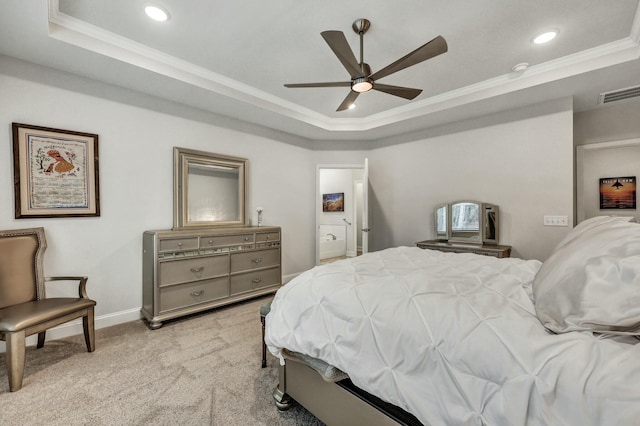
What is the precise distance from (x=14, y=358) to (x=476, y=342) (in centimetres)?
282

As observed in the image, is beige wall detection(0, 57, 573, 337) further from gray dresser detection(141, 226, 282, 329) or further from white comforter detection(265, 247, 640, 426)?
white comforter detection(265, 247, 640, 426)

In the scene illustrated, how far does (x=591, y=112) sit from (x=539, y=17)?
2.33 m

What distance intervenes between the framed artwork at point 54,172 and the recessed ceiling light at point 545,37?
4347mm

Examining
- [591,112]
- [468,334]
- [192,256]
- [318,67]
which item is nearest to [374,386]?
[468,334]

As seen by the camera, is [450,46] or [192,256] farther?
[192,256]

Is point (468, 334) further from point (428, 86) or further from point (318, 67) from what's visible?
point (428, 86)

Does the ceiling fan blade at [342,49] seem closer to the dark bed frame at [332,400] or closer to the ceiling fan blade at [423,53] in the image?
the ceiling fan blade at [423,53]

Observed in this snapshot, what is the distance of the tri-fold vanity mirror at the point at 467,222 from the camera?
3.66 metres

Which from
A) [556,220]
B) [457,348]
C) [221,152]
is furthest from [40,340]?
[556,220]

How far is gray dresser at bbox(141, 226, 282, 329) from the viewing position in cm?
285

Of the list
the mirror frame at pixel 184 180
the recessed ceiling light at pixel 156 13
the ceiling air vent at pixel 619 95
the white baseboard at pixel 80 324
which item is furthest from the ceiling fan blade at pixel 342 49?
the white baseboard at pixel 80 324

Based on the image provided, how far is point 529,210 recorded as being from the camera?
3.44 m

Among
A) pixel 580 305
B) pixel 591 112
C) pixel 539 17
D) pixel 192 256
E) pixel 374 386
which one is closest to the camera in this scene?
pixel 580 305

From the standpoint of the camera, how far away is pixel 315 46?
2.49 metres
